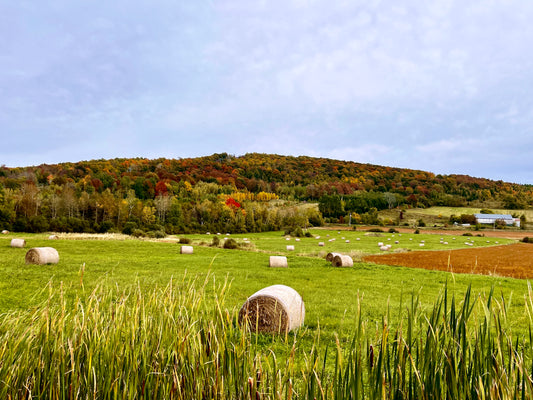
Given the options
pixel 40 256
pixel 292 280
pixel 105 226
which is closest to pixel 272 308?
pixel 292 280

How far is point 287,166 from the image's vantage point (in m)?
136

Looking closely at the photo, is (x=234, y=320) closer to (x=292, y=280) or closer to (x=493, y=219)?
(x=292, y=280)

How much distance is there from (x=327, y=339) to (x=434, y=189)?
120 metres

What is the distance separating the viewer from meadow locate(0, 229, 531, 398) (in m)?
1.96

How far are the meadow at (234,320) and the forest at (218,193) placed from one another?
108 ft

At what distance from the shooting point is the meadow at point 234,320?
1957 millimetres

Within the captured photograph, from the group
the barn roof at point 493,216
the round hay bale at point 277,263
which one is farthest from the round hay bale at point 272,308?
the barn roof at point 493,216

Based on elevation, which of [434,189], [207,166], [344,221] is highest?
[207,166]

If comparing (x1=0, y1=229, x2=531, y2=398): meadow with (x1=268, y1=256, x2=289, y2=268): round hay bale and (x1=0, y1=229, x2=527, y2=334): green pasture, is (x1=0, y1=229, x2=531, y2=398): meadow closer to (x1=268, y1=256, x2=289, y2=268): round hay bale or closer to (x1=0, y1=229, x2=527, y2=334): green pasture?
(x1=0, y1=229, x2=527, y2=334): green pasture

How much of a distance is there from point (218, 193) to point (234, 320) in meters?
88.8

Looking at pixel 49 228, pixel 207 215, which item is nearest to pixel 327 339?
pixel 49 228

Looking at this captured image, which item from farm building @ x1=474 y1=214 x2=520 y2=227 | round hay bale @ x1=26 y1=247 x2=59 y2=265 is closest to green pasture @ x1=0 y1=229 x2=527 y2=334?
round hay bale @ x1=26 y1=247 x2=59 y2=265

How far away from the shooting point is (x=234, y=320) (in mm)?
8055

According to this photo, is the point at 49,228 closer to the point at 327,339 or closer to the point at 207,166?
the point at 327,339
